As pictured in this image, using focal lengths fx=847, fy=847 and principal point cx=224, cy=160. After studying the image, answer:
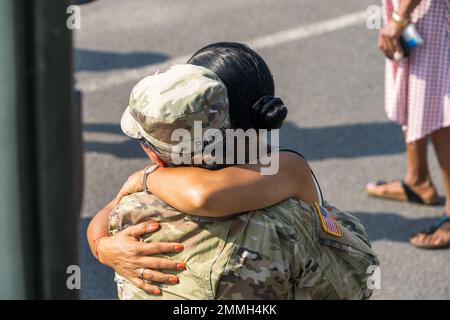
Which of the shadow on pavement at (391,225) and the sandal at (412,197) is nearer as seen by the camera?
the shadow on pavement at (391,225)

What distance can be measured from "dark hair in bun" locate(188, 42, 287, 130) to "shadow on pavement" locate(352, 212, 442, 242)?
2.56 metres

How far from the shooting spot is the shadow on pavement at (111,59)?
6.39 metres

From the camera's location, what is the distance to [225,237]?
74.8 inches

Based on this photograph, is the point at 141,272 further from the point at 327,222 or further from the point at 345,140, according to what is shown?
the point at 345,140

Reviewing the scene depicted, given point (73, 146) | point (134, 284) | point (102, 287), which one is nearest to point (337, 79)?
point (102, 287)

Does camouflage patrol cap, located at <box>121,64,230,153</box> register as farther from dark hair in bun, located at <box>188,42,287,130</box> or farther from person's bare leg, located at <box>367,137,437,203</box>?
person's bare leg, located at <box>367,137,437,203</box>

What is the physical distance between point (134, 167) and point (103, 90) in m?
1.14

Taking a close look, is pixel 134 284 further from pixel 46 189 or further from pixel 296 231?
pixel 46 189

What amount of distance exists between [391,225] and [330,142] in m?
1.04

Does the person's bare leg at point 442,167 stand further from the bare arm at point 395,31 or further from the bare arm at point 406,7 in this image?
the bare arm at point 406,7

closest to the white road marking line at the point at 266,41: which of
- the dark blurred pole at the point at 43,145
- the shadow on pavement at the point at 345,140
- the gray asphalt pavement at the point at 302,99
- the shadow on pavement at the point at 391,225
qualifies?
the gray asphalt pavement at the point at 302,99

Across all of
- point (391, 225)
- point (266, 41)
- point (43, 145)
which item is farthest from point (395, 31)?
point (43, 145)

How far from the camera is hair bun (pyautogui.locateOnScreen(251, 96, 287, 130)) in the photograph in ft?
6.23

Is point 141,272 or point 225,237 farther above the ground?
point 225,237
